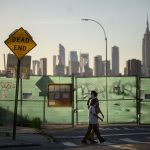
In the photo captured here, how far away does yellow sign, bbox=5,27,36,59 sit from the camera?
17312 mm

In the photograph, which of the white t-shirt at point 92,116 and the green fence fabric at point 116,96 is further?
the green fence fabric at point 116,96

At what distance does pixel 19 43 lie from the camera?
17359 mm

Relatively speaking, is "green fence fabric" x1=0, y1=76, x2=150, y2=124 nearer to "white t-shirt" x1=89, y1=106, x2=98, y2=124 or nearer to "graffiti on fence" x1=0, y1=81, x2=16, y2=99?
"graffiti on fence" x1=0, y1=81, x2=16, y2=99

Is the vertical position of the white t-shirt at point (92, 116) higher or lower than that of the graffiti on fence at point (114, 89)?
lower

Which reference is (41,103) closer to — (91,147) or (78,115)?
(78,115)

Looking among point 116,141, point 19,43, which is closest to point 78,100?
point 116,141

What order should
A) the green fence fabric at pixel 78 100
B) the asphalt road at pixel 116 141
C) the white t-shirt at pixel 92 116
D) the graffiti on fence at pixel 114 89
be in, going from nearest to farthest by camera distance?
the asphalt road at pixel 116 141 < the white t-shirt at pixel 92 116 < the green fence fabric at pixel 78 100 < the graffiti on fence at pixel 114 89

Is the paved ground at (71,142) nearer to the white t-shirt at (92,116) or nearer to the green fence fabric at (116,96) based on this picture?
the white t-shirt at (92,116)

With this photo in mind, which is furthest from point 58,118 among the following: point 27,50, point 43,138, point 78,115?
point 27,50

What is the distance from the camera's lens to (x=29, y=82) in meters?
27.2

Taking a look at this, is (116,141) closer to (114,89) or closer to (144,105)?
(144,105)

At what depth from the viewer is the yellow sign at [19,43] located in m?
17.3

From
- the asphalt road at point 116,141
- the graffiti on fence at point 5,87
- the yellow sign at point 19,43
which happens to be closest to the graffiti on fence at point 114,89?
the graffiti on fence at point 5,87

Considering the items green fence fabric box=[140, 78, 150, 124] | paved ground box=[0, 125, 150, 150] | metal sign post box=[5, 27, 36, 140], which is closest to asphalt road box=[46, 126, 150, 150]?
paved ground box=[0, 125, 150, 150]
